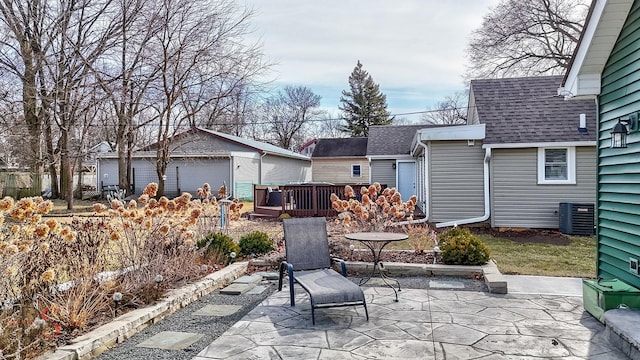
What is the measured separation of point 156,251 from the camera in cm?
513

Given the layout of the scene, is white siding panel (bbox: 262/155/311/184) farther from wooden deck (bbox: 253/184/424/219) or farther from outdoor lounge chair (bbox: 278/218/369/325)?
outdoor lounge chair (bbox: 278/218/369/325)

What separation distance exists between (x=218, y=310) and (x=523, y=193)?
857 cm

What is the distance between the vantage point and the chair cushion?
4152 millimetres

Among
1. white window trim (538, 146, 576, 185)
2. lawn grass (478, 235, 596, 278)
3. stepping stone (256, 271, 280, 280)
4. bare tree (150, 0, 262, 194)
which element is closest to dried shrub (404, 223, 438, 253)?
lawn grass (478, 235, 596, 278)

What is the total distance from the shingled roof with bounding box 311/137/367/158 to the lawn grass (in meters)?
19.9

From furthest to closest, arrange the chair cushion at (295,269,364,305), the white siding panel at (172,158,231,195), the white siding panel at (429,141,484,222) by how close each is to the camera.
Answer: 1. the white siding panel at (172,158,231,195)
2. the white siding panel at (429,141,484,222)
3. the chair cushion at (295,269,364,305)

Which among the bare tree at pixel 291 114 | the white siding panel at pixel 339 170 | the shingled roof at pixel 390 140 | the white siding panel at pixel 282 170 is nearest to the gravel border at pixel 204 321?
the shingled roof at pixel 390 140

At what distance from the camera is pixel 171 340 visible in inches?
147

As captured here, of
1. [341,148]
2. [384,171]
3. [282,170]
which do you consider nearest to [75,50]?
[384,171]

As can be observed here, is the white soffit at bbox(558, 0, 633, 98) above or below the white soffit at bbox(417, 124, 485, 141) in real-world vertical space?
above

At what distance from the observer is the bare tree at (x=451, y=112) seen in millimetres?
34875

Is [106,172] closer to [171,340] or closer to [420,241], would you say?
[420,241]

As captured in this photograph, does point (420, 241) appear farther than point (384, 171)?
No

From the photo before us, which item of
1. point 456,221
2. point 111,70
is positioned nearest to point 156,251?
point 456,221
